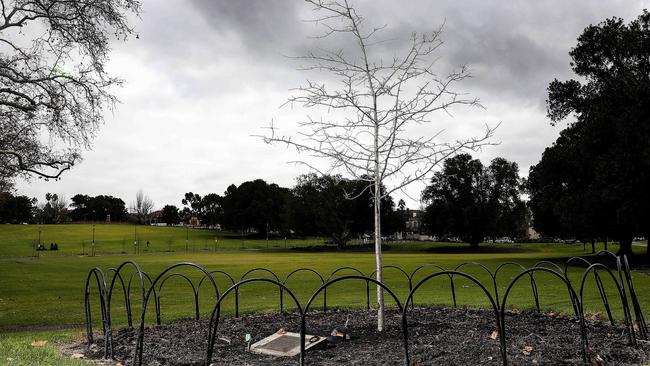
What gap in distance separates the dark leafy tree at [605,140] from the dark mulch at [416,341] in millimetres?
26404

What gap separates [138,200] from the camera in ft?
595

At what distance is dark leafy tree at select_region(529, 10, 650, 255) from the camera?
108ft

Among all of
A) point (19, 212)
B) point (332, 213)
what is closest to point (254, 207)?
point (332, 213)

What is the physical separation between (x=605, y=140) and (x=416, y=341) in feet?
109

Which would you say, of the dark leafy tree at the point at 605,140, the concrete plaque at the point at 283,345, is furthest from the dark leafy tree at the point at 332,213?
the concrete plaque at the point at 283,345

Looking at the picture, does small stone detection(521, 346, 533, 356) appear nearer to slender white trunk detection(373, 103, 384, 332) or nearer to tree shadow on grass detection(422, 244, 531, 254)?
slender white trunk detection(373, 103, 384, 332)

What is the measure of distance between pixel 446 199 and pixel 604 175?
1803 inches

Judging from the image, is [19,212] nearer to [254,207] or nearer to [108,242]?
[108,242]

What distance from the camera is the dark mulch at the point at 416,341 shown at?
7.06m

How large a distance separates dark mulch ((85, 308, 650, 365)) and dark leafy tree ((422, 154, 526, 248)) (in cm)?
6669

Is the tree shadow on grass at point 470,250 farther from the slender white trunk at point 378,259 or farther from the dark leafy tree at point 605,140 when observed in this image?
the slender white trunk at point 378,259

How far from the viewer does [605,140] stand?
35.7 metres

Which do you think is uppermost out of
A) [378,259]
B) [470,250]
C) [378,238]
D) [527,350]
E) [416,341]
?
[378,238]

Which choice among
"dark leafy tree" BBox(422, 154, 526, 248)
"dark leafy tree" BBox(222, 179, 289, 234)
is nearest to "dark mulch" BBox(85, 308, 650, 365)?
"dark leafy tree" BBox(422, 154, 526, 248)
